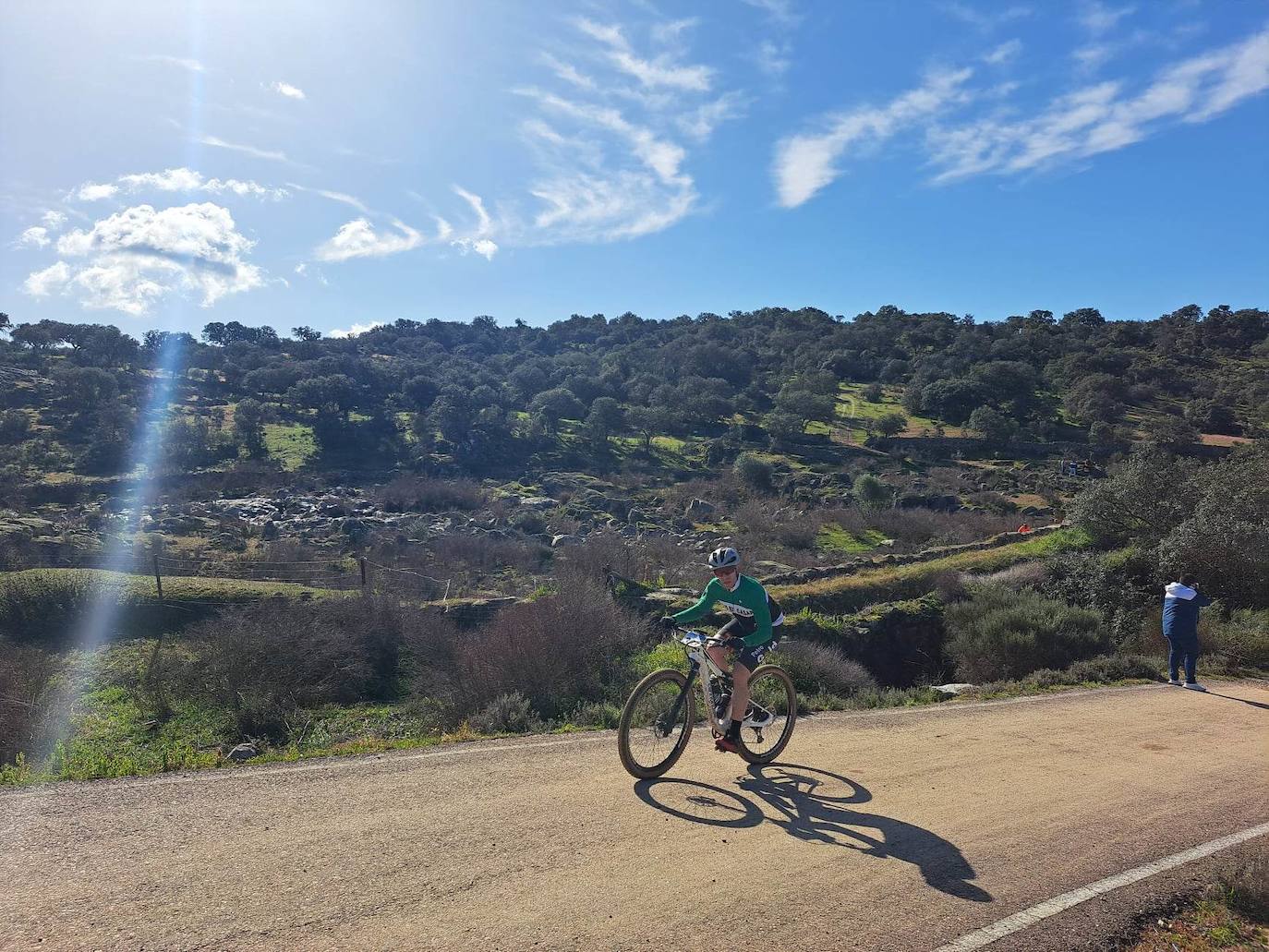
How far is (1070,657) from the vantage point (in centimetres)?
1342

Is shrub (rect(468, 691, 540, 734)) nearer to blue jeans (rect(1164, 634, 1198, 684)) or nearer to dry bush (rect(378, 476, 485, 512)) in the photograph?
blue jeans (rect(1164, 634, 1198, 684))

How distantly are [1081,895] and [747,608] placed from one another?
265cm

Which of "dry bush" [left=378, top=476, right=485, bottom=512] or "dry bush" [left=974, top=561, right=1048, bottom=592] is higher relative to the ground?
"dry bush" [left=378, top=476, right=485, bottom=512]

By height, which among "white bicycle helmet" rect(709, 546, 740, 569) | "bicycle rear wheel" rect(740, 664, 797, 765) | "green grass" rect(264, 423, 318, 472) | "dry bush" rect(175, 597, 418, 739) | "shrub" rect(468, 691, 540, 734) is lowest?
"dry bush" rect(175, 597, 418, 739)

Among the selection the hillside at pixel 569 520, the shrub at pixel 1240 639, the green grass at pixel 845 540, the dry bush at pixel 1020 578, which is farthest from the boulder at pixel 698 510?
the shrub at pixel 1240 639

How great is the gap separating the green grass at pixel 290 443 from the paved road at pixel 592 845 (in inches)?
2009

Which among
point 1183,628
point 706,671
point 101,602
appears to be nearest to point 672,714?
point 706,671

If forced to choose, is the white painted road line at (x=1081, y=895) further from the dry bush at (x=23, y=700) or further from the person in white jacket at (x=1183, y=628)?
the dry bush at (x=23, y=700)

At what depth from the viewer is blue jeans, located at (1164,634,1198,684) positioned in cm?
1031

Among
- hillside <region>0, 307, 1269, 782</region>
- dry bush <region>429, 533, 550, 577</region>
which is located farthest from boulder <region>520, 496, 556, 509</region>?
dry bush <region>429, 533, 550, 577</region>

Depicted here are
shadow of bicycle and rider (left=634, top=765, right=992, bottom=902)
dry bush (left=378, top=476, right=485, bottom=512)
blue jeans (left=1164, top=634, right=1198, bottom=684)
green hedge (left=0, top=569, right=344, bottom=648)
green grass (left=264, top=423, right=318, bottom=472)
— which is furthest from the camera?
green grass (left=264, top=423, right=318, bottom=472)

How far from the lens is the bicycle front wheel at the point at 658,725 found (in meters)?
5.57

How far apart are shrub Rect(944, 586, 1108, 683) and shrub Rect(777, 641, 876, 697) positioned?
2.99 m

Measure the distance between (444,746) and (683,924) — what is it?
11.9 ft
